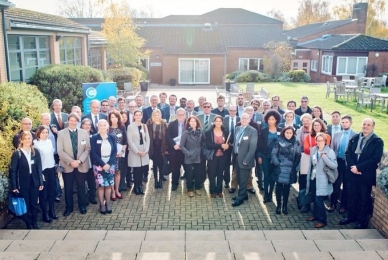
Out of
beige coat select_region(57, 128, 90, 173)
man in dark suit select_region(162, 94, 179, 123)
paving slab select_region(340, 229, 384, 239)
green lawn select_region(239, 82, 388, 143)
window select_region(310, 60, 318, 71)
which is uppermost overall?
window select_region(310, 60, 318, 71)

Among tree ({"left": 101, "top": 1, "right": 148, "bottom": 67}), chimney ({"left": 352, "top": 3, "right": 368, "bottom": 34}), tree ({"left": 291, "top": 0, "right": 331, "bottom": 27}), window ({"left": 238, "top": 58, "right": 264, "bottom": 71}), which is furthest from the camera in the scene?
tree ({"left": 291, "top": 0, "right": 331, "bottom": 27})

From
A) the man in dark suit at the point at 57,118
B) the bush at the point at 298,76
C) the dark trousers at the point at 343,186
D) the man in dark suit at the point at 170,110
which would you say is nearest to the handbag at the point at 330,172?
the dark trousers at the point at 343,186

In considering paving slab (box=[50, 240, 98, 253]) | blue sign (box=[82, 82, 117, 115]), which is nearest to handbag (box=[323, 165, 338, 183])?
paving slab (box=[50, 240, 98, 253])

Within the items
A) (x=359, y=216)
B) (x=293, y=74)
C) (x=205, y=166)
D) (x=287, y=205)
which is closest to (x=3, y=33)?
(x=205, y=166)

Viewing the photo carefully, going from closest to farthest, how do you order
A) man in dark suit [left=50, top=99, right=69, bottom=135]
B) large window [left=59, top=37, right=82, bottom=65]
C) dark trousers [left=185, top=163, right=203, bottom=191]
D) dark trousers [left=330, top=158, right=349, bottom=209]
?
1. dark trousers [left=330, top=158, right=349, bottom=209]
2. dark trousers [left=185, top=163, right=203, bottom=191]
3. man in dark suit [left=50, top=99, right=69, bottom=135]
4. large window [left=59, top=37, right=82, bottom=65]

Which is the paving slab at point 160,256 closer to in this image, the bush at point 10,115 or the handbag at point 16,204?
the handbag at point 16,204

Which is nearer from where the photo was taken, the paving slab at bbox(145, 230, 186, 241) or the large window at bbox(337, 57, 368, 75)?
the paving slab at bbox(145, 230, 186, 241)

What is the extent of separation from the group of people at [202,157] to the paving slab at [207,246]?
224 centimetres

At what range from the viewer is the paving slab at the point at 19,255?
4.63 metres

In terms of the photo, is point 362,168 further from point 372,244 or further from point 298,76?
point 298,76

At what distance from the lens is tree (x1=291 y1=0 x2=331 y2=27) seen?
217ft

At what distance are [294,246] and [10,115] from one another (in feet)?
19.5

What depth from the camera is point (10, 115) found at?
7805 mm

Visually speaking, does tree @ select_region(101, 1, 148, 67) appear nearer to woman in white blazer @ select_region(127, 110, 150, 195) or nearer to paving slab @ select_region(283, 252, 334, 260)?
woman in white blazer @ select_region(127, 110, 150, 195)
